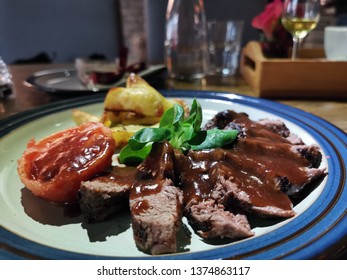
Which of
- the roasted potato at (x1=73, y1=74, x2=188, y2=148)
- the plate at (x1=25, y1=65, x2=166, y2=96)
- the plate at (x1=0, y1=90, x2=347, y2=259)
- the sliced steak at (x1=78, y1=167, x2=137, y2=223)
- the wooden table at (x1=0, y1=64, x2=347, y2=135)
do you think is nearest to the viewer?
the plate at (x1=0, y1=90, x2=347, y2=259)

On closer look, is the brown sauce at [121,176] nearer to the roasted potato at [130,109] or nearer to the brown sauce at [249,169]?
the brown sauce at [249,169]

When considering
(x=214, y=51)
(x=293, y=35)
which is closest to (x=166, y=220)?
(x=293, y=35)

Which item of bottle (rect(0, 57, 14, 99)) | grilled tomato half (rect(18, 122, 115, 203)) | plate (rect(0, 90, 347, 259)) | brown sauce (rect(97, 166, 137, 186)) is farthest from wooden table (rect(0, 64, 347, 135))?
brown sauce (rect(97, 166, 137, 186))

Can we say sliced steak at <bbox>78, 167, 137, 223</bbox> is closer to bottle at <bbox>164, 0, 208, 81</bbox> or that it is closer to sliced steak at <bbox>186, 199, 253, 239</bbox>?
sliced steak at <bbox>186, 199, 253, 239</bbox>

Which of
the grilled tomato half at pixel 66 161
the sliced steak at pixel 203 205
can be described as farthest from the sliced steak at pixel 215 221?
the grilled tomato half at pixel 66 161

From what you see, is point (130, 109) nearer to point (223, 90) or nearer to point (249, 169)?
point (249, 169)

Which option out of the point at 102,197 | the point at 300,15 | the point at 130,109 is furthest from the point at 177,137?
the point at 300,15
